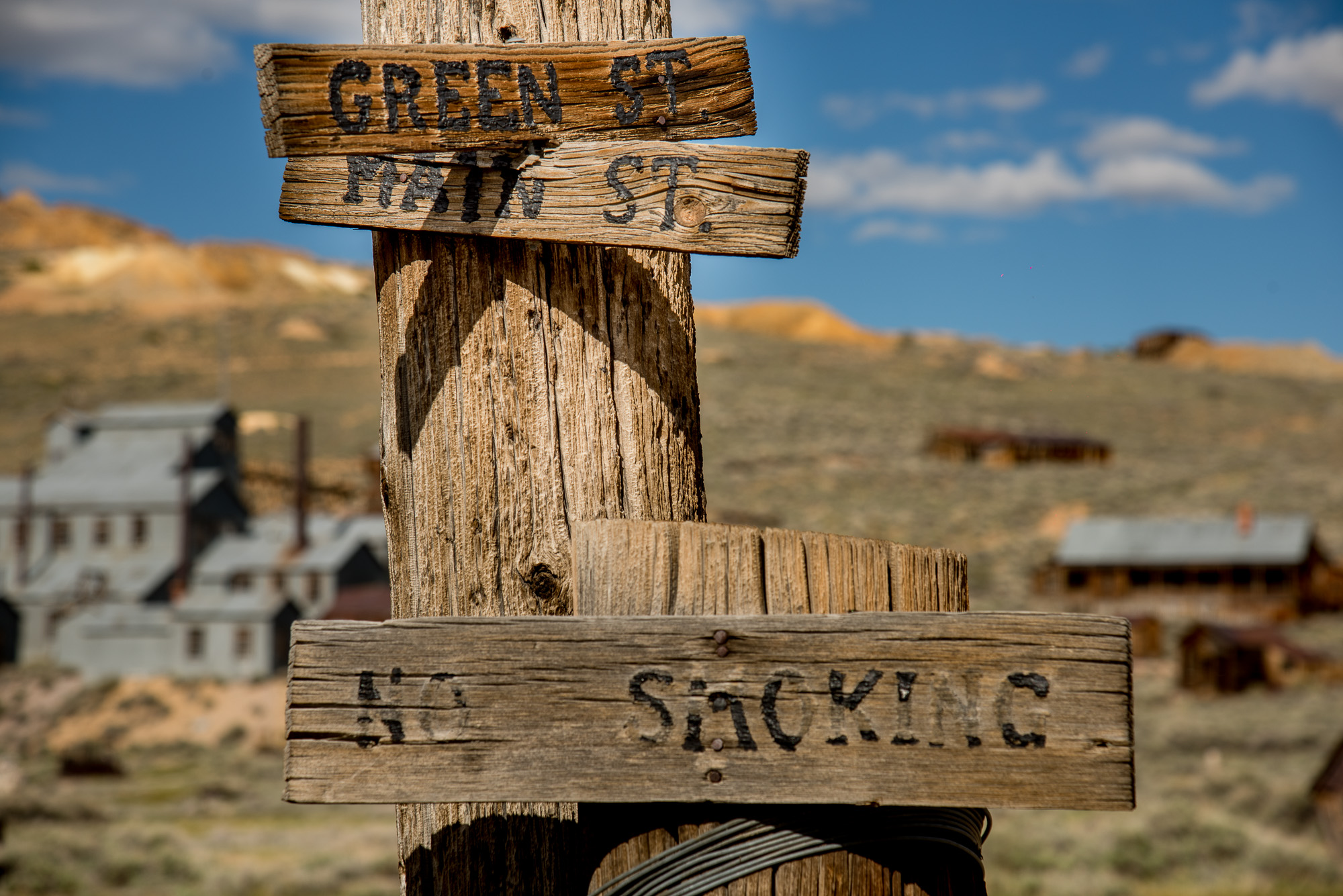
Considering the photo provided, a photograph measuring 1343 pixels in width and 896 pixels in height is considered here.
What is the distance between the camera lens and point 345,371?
6744cm

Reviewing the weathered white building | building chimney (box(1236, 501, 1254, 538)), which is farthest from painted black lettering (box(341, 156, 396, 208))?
building chimney (box(1236, 501, 1254, 538))

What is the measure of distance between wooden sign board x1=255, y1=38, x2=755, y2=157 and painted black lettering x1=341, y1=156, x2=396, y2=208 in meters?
0.03

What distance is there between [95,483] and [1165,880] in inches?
1352

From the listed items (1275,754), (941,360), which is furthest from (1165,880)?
(941,360)

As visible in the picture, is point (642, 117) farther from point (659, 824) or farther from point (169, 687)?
point (169, 687)

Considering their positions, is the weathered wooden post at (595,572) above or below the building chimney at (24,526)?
below

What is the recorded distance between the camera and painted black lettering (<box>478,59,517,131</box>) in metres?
1.75

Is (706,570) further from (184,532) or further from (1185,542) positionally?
(1185,542)

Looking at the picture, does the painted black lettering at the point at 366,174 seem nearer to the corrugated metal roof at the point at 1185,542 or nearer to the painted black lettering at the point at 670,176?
the painted black lettering at the point at 670,176

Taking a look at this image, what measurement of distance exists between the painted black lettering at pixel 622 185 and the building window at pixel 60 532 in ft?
127

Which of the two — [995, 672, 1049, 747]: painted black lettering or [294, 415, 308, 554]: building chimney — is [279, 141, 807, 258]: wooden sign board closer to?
[995, 672, 1049, 747]: painted black lettering

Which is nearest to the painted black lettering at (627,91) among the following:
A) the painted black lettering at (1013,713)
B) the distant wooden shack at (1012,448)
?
the painted black lettering at (1013,713)

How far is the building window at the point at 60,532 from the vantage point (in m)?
35.7

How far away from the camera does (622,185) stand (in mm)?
1754
